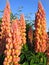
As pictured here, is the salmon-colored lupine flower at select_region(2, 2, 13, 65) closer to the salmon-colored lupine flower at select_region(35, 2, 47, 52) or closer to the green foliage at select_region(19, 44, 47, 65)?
the green foliage at select_region(19, 44, 47, 65)

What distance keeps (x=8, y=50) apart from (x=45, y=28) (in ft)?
5.58

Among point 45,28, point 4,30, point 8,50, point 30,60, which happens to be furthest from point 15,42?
point 45,28

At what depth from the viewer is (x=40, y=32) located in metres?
6.57

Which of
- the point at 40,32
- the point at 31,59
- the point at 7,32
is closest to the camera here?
the point at 31,59

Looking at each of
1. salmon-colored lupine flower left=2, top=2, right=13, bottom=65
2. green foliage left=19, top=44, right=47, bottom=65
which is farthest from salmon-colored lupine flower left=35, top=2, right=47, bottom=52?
salmon-colored lupine flower left=2, top=2, right=13, bottom=65

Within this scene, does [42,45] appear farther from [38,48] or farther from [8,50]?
[8,50]

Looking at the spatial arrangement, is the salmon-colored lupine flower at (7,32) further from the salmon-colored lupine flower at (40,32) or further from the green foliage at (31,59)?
the salmon-colored lupine flower at (40,32)

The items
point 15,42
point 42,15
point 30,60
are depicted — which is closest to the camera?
point 15,42

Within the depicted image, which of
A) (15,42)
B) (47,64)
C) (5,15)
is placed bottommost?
(47,64)

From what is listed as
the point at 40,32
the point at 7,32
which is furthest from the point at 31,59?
the point at 40,32

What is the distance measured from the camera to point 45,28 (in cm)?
666

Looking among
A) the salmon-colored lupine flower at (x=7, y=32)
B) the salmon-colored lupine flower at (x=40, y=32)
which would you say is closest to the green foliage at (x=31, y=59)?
the salmon-colored lupine flower at (x=7, y=32)

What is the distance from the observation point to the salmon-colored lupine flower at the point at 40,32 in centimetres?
645

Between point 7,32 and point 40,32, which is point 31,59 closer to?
point 7,32
